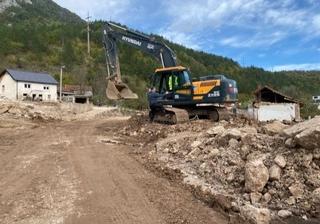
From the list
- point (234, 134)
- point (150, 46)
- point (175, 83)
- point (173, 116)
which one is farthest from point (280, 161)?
point (150, 46)

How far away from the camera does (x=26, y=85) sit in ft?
171

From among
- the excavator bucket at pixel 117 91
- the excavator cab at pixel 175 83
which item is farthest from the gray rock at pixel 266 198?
the excavator bucket at pixel 117 91

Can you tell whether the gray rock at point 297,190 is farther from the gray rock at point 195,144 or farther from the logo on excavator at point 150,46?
the logo on excavator at point 150,46

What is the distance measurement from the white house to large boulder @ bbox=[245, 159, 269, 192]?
4568 cm

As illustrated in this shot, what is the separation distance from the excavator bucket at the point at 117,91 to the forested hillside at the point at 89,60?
50.9 meters

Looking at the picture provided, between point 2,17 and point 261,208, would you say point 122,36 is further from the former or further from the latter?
point 2,17

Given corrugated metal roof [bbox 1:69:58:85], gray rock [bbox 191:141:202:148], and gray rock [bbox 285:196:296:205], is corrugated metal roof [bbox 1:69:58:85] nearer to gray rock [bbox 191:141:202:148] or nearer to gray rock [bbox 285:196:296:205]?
gray rock [bbox 191:141:202:148]

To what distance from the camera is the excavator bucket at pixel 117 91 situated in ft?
61.9

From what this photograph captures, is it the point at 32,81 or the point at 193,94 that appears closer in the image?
the point at 193,94

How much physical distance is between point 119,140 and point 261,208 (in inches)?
379

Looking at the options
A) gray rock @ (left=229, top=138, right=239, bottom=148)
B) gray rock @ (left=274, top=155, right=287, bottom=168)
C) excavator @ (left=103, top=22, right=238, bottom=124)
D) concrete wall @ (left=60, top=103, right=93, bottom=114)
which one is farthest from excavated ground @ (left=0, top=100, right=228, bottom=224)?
concrete wall @ (left=60, top=103, right=93, bottom=114)

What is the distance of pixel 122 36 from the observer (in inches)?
826

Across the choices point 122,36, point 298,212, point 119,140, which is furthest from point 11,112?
point 298,212

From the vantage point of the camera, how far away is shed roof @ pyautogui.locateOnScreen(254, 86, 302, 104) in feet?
147
